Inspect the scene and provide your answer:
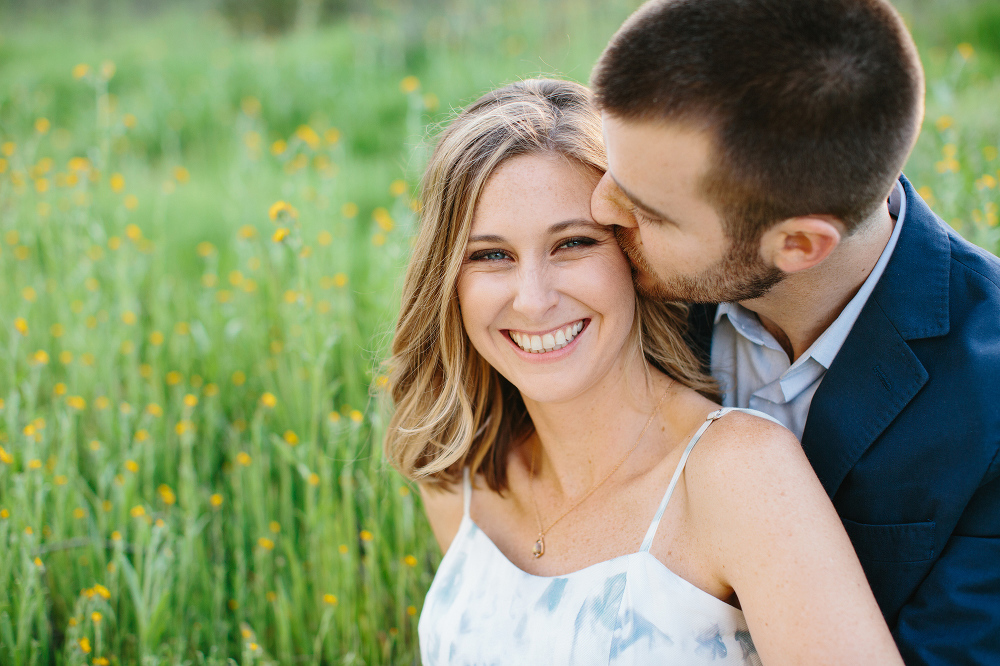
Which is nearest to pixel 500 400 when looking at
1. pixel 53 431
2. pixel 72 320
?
pixel 53 431

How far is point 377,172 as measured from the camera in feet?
17.4

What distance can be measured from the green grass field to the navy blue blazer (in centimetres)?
104

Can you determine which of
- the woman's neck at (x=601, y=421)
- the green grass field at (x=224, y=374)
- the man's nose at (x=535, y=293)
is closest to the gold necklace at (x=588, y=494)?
the woman's neck at (x=601, y=421)

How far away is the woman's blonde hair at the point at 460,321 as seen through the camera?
1.95 meters

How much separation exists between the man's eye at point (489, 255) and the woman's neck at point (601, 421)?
464 mm

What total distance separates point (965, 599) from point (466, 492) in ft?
4.42

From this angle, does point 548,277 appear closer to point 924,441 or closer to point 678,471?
point 678,471

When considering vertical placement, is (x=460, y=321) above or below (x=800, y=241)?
below

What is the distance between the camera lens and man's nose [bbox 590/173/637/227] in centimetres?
186

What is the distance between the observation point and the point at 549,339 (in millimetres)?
1935

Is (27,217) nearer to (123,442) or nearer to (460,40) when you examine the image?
(123,442)

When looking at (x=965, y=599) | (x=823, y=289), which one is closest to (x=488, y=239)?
(x=823, y=289)

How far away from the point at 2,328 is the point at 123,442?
4.24ft

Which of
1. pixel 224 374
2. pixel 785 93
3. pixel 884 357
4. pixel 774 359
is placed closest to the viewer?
pixel 785 93
